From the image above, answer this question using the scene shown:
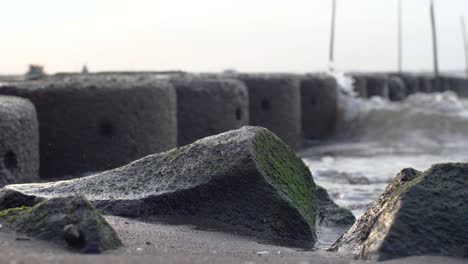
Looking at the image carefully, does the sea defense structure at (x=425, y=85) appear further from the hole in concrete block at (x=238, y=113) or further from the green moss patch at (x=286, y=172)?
the green moss patch at (x=286, y=172)

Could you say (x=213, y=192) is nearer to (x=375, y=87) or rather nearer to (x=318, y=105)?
(x=318, y=105)

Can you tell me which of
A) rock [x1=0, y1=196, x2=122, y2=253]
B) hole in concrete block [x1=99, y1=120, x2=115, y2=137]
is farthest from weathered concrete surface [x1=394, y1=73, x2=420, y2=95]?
rock [x1=0, y1=196, x2=122, y2=253]

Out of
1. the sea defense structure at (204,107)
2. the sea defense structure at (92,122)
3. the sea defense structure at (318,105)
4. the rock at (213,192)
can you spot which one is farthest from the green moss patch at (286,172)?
the sea defense structure at (318,105)

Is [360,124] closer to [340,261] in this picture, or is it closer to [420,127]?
[420,127]

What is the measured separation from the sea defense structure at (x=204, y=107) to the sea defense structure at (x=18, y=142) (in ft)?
7.68

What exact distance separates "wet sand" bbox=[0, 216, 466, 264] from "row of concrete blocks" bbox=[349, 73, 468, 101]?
13.1 meters

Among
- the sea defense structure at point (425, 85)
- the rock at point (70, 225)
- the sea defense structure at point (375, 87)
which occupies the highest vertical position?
the rock at point (70, 225)

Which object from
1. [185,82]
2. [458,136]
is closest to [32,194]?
[185,82]

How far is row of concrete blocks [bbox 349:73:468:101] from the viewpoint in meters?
17.2

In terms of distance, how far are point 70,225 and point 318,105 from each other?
9.28 metres

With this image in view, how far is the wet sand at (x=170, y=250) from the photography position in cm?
270

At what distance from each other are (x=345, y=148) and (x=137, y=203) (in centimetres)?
773

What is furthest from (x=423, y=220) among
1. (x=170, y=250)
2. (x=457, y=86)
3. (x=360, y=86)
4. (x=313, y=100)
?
(x=457, y=86)

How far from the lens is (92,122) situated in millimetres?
6387
